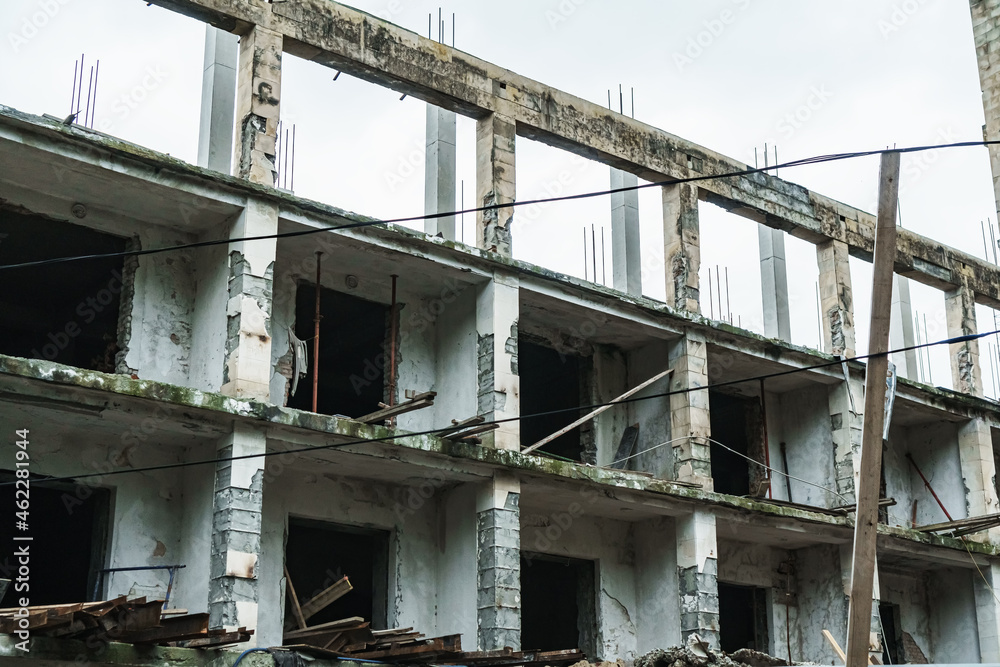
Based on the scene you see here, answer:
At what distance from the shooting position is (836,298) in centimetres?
1808

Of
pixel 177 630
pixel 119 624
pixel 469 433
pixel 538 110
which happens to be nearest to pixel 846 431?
pixel 538 110

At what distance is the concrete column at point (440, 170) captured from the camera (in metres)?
15.2

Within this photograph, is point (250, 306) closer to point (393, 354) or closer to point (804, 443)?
point (393, 354)

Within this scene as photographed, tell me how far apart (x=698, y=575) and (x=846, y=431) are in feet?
12.9

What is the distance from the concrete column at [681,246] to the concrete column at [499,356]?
2.94 meters

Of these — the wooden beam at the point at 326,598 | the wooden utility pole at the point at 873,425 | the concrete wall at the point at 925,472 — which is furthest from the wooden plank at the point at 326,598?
the concrete wall at the point at 925,472

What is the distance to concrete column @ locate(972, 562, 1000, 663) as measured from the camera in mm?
→ 18203

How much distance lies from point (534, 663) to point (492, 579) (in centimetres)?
112

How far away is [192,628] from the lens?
9.98 metres

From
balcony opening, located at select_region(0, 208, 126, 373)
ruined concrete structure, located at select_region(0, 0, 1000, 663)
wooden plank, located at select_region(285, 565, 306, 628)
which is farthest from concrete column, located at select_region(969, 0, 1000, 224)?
balcony opening, located at select_region(0, 208, 126, 373)

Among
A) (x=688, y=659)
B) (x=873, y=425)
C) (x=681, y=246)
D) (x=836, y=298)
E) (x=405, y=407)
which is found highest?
(x=681, y=246)

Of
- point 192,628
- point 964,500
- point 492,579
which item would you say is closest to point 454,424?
point 492,579

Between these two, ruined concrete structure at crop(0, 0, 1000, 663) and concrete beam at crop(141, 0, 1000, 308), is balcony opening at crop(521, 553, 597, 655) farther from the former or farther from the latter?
concrete beam at crop(141, 0, 1000, 308)

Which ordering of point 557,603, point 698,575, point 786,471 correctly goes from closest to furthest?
1. point 698,575
2. point 557,603
3. point 786,471
